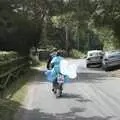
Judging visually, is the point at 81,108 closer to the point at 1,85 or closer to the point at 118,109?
the point at 118,109

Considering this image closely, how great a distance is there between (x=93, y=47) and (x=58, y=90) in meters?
94.0

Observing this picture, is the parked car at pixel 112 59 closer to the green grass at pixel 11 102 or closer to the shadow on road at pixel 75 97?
the green grass at pixel 11 102

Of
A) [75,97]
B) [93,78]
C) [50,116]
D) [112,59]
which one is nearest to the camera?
[50,116]

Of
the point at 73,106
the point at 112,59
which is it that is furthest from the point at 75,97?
the point at 112,59

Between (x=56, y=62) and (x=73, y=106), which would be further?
(x=56, y=62)

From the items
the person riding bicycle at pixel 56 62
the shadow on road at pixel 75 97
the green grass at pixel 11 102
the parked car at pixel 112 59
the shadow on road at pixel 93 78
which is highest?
the person riding bicycle at pixel 56 62

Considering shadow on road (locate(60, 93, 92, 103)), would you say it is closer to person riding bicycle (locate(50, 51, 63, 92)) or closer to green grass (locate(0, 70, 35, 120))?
person riding bicycle (locate(50, 51, 63, 92))

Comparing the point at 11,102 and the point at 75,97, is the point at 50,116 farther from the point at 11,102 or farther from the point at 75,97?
the point at 75,97

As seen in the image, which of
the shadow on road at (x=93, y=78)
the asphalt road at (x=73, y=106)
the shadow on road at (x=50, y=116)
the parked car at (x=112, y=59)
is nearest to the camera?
the shadow on road at (x=50, y=116)

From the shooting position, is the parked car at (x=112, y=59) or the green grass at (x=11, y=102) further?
the parked car at (x=112, y=59)

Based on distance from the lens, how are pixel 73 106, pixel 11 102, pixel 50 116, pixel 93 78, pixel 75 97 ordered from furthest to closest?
pixel 93 78 → pixel 75 97 → pixel 11 102 → pixel 73 106 → pixel 50 116

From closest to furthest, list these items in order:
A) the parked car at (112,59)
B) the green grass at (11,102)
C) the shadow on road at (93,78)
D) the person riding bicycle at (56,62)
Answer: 1. the green grass at (11,102)
2. the person riding bicycle at (56,62)
3. the shadow on road at (93,78)
4. the parked car at (112,59)

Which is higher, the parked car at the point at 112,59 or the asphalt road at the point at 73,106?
the parked car at the point at 112,59

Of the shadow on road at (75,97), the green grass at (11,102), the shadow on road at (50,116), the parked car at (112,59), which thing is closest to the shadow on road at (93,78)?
the parked car at (112,59)
